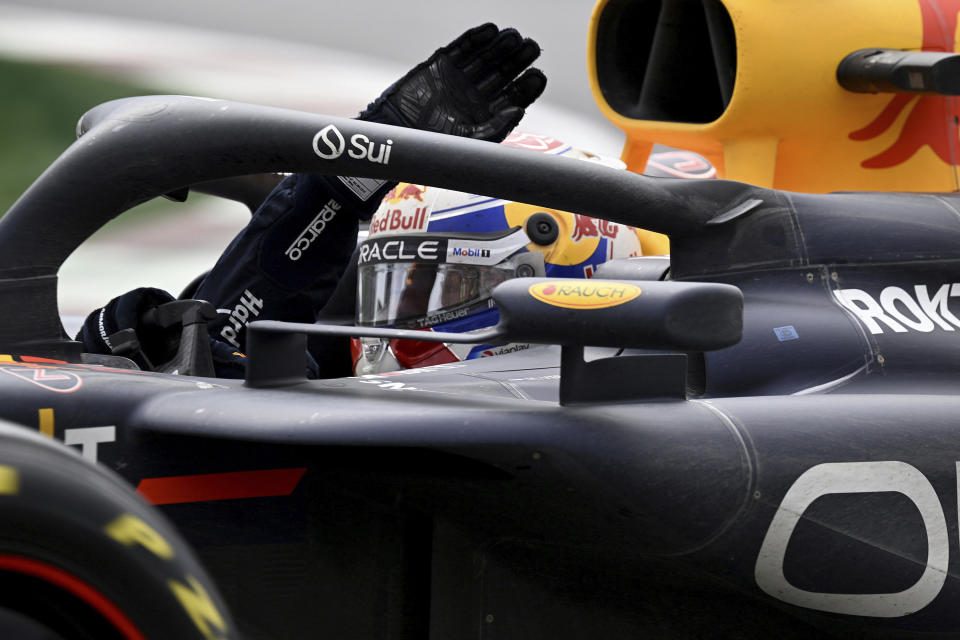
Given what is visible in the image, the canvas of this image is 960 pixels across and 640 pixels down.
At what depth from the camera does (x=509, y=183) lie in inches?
56.4

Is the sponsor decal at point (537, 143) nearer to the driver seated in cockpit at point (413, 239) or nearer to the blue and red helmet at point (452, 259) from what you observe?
the driver seated in cockpit at point (413, 239)

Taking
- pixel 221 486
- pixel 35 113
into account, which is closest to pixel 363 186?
pixel 221 486

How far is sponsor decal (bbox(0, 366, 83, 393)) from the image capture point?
1.17 m

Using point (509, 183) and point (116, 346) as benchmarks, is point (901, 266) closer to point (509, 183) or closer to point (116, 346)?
point (509, 183)

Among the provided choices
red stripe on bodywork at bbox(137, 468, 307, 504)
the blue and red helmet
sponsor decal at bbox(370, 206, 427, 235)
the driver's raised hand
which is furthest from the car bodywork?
sponsor decal at bbox(370, 206, 427, 235)

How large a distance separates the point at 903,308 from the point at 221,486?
957mm

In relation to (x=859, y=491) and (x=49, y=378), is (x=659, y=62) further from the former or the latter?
(x=49, y=378)

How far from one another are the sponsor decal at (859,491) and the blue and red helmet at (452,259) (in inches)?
42.7

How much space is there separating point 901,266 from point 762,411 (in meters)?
0.46

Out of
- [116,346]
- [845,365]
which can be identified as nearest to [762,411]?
[845,365]

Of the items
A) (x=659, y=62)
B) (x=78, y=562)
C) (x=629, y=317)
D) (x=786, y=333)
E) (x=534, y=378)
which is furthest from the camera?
(x=659, y=62)

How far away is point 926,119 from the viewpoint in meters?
2.17

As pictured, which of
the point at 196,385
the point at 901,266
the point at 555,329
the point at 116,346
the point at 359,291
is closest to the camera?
the point at 555,329

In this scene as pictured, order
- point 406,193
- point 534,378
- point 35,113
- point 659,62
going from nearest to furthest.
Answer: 1. point 534,378
2. point 659,62
3. point 406,193
4. point 35,113
